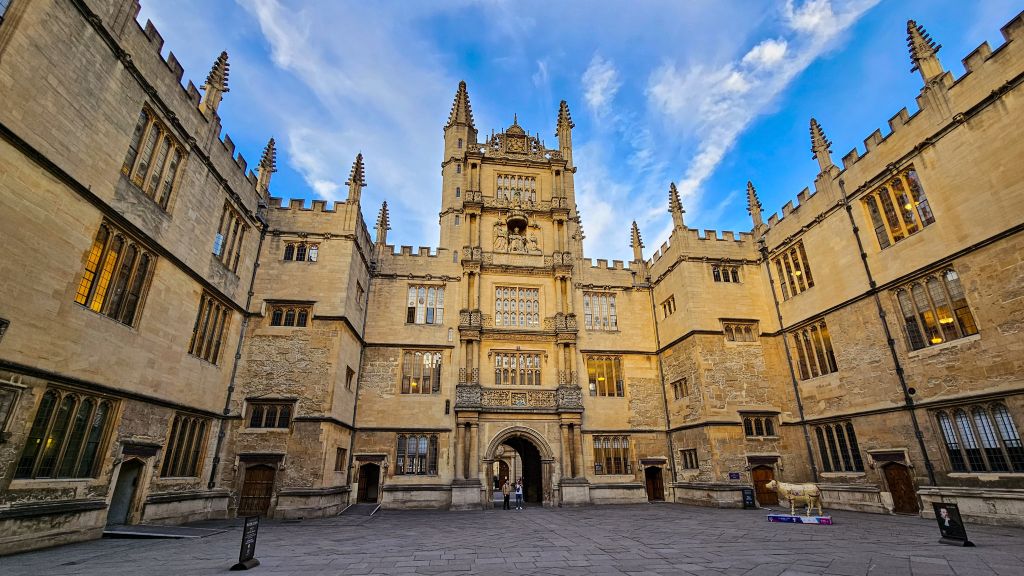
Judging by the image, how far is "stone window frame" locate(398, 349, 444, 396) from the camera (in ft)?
81.8

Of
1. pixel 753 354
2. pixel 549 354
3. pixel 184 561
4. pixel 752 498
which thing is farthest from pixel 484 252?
pixel 184 561

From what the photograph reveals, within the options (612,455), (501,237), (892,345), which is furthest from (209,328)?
(892,345)

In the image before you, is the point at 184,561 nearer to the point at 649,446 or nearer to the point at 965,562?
the point at 965,562

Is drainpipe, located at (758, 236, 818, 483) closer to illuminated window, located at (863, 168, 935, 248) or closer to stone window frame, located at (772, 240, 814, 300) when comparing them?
stone window frame, located at (772, 240, 814, 300)

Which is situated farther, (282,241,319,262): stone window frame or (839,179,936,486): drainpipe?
(282,241,319,262): stone window frame

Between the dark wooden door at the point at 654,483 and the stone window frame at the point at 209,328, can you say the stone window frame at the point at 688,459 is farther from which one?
the stone window frame at the point at 209,328

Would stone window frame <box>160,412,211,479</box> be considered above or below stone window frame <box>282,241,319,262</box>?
below

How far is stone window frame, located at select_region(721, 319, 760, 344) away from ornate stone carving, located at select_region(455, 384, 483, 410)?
13.6 metres

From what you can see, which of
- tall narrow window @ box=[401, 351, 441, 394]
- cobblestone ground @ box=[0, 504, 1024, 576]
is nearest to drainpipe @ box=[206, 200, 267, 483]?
cobblestone ground @ box=[0, 504, 1024, 576]

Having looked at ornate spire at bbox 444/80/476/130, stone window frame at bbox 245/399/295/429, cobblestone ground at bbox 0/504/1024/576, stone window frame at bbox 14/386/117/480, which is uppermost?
ornate spire at bbox 444/80/476/130

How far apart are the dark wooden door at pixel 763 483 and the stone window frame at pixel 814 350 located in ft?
16.0

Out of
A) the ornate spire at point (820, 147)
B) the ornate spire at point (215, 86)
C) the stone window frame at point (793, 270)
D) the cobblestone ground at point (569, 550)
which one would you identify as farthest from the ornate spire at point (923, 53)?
the ornate spire at point (215, 86)

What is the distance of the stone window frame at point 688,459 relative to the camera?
23.4 m

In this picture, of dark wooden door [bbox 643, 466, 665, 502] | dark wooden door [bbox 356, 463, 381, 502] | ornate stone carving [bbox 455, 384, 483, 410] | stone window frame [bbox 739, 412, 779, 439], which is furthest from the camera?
dark wooden door [bbox 643, 466, 665, 502]
